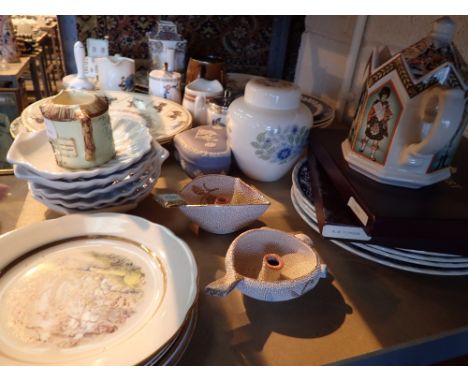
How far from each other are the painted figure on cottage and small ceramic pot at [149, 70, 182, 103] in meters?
0.52

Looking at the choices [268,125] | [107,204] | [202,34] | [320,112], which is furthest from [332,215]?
[202,34]

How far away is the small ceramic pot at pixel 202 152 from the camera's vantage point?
64 cm

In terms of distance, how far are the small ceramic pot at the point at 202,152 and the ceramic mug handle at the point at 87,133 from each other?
0.60ft

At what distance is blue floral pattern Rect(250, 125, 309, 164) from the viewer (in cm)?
60

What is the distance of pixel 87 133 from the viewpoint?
1.63ft

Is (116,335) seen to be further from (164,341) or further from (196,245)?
A: (196,245)

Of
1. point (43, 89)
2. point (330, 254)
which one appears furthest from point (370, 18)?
point (43, 89)

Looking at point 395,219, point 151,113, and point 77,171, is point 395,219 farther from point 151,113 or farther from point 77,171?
point 151,113

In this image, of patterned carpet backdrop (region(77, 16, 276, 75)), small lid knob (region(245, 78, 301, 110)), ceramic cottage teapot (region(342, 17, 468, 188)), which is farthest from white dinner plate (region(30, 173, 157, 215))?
patterned carpet backdrop (region(77, 16, 276, 75))

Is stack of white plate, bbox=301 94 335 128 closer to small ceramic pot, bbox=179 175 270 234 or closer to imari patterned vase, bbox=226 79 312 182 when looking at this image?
imari patterned vase, bbox=226 79 312 182

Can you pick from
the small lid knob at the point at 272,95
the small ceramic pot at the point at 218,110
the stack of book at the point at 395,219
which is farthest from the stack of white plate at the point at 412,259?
the small ceramic pot at the point at 218,110

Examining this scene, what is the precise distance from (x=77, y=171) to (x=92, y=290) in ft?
0.57

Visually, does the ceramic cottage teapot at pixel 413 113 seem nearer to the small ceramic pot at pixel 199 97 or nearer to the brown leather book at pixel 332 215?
the brown leather book at pixel 332 215

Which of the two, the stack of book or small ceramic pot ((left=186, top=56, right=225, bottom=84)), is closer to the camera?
the stack of book
